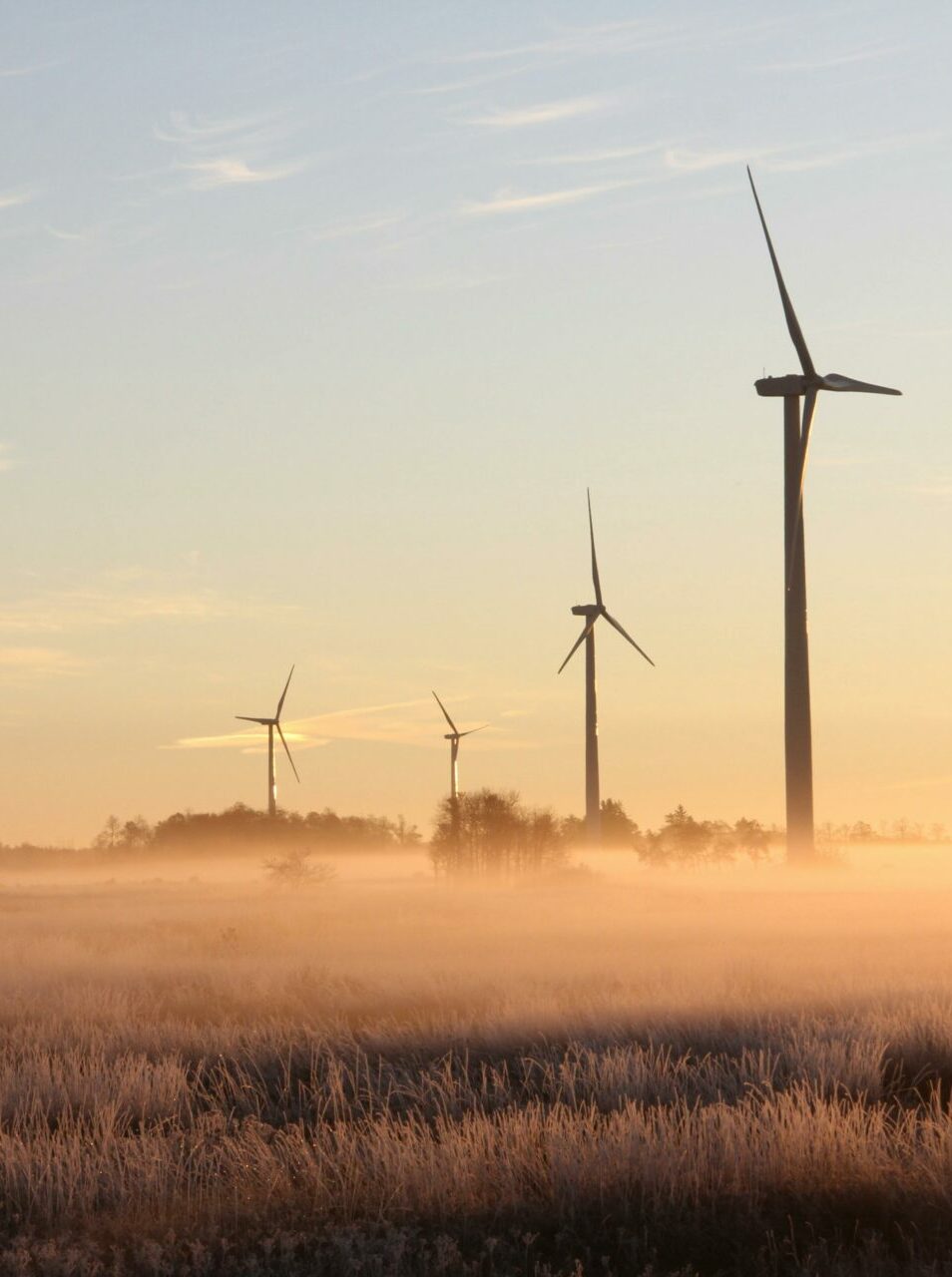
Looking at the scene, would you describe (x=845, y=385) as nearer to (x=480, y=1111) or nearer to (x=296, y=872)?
(x=296, y=872)

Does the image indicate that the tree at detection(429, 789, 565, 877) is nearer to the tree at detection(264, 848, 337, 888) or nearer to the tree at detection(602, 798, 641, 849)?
the tree at detection(264, 848, 337, 888)

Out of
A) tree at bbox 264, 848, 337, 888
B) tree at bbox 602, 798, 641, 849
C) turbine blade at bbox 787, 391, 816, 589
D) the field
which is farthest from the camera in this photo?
tree at bbox 602, 798, 641, 849

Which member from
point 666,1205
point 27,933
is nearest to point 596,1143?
point 666,1205

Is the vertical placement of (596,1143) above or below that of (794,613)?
below

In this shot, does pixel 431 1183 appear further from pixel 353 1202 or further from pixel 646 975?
pixel 646 975

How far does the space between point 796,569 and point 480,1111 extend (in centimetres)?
4426

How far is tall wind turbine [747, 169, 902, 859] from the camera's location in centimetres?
5522

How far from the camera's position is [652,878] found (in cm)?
6731

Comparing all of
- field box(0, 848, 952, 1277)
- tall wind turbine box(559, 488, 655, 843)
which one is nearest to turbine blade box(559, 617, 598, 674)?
tall wind turbine box(559, 488, 655, 843)

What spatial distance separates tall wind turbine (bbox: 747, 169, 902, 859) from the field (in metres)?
21.5

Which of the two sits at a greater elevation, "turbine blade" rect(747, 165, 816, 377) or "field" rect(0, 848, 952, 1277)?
"turbine blade" rect(747, 165, 816, 377)

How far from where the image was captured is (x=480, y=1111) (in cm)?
1452

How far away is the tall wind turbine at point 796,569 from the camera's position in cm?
5522

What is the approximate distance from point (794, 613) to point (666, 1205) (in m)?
46.1
